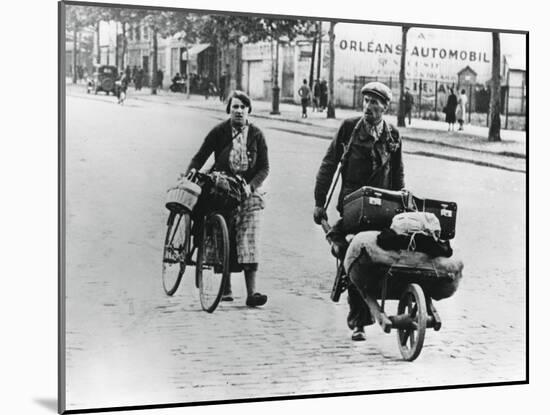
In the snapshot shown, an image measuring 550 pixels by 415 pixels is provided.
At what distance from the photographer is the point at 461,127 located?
782 centimetres

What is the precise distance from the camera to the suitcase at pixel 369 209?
7.28 m

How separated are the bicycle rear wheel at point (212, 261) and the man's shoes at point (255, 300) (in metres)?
0.20

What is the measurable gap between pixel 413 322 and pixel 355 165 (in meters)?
1.13

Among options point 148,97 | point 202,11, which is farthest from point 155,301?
point 202,11

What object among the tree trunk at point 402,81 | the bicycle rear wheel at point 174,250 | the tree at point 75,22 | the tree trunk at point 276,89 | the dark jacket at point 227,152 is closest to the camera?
the tree at point 75,22

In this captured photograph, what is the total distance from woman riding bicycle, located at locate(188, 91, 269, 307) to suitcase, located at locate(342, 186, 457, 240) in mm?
620

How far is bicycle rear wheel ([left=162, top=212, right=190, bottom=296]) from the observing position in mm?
6922

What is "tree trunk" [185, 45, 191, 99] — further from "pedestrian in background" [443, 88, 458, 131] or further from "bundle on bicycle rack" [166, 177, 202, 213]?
"pedestrian in background" [443, 88, 458, 131]

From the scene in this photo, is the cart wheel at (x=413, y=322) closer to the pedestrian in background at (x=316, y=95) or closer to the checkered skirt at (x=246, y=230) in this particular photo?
the checkered skirt at (x=246, y=230)

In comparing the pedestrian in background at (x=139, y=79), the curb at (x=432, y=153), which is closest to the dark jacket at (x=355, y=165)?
the curb at (x=432, y=153)

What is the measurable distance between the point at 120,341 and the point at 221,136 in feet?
4.80

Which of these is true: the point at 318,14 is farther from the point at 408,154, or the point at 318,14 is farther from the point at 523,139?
the point at 523,139

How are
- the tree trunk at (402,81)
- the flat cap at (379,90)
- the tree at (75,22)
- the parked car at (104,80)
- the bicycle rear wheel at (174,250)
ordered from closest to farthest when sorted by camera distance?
the tree at (75,22)
the parked car at (104,80)
the bicycle rear wheel at (174,250)
the flat cap at (379,90)
the tree trunk at (402,81)

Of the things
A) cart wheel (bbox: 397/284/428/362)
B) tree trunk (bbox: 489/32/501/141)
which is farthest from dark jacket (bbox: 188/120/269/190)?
tree trunk (bbox: 489/32/501/141)
